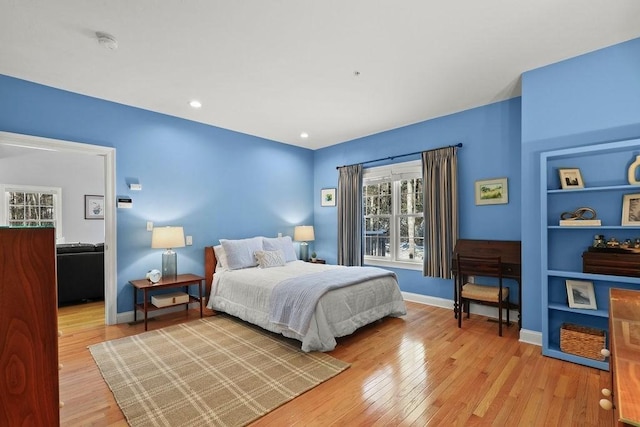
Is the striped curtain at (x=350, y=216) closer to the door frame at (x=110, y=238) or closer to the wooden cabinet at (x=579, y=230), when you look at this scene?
the wooden cabinet at (x=579, y=230)

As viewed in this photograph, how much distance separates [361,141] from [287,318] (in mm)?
3505

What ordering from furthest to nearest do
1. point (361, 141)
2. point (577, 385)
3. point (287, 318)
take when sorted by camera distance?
point (361, 141) < point (287, 318) < point (577, 385)

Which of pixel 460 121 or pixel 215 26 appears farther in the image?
pixel 460 121

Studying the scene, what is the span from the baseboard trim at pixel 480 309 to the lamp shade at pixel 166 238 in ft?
11.3

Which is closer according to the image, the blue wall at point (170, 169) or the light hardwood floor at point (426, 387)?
the light hardwood floor at point (426, 387)

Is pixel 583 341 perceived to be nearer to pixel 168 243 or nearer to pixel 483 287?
pixel 483 287

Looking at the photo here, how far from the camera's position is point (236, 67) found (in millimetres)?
2945

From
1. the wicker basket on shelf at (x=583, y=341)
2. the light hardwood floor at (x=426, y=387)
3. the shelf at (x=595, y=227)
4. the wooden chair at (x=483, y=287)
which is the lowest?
the light hardwood floor at (x=426, y=387)

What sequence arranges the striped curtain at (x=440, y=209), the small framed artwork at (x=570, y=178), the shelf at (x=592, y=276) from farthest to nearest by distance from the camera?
1. the striped curtain at (x=440, y=209)
2. the small framed artwork at (x=570, y=178)
3. the shelf at (x=592, y=276)

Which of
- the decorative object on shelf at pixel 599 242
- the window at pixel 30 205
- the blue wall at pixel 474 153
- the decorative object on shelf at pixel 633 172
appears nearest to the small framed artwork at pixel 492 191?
the blue wall at pixel 474 153

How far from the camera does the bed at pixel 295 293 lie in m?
2.91

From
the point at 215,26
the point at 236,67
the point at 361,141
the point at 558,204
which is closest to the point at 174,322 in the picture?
the point at 236,67

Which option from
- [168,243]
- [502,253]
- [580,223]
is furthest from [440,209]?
Result: [168,243]

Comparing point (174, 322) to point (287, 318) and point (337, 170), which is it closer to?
point (287, 318)
